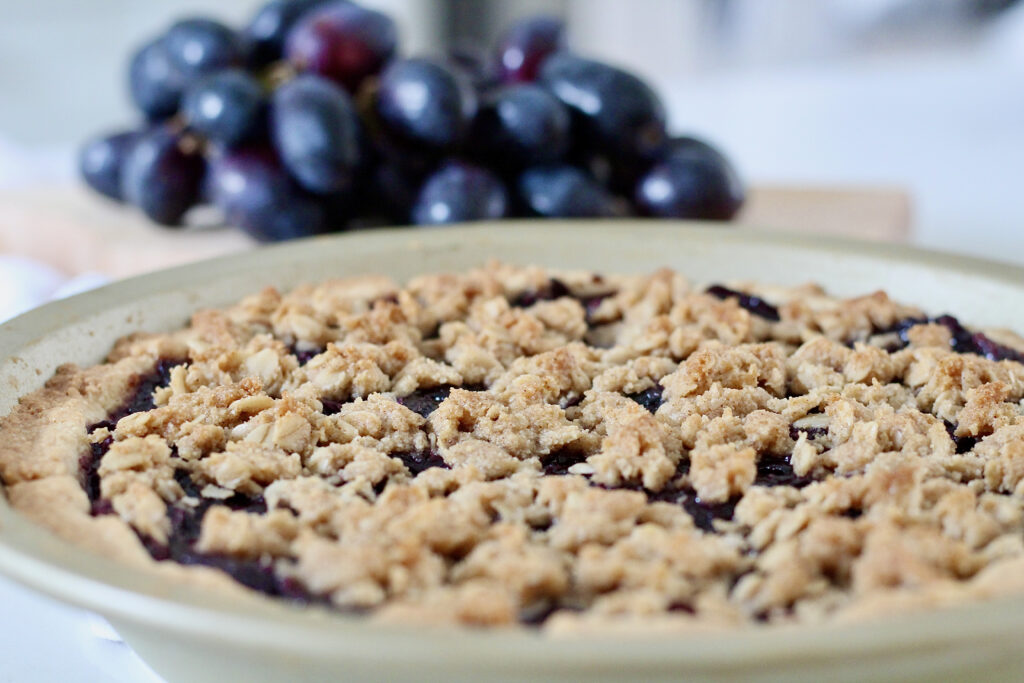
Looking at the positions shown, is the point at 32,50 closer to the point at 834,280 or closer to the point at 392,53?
the point at 392,53

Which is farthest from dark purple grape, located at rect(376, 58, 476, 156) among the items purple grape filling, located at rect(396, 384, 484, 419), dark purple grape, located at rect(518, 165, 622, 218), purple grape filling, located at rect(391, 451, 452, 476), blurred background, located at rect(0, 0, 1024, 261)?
blurred background, located at rect(0, 0, 1024, 261)

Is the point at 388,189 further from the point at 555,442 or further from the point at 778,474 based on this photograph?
the point at 778,474

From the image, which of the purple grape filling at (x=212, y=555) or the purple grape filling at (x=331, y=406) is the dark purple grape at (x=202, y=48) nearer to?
the purple grape filling at (x=331, y=406)

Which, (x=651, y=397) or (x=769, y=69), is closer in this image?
(x=651, y=397)

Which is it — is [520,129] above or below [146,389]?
above

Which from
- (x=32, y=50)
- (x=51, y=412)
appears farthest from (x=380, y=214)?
(x=32, y=50)

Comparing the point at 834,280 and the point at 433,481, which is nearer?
A: the point at 433,481

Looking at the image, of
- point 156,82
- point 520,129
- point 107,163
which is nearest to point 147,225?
point 107,163

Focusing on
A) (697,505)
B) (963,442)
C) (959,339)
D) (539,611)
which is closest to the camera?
(539,611)

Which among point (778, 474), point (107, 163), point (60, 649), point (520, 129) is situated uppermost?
point (520, 129)
